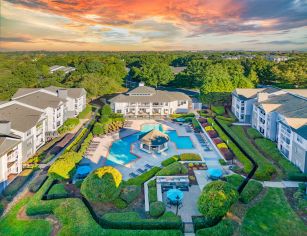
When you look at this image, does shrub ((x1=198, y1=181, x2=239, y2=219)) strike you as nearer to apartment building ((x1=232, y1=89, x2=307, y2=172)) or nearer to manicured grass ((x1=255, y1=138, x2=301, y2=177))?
manicured grass ((x1=255, y1=138, x2=301, y2=177))

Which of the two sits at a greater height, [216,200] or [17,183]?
[216,200]

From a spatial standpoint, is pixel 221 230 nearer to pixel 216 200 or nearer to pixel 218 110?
pixel 216 200

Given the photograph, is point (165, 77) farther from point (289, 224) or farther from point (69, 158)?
point (289, 224)

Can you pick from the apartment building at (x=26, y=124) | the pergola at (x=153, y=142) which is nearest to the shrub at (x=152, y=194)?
the pergola at (x=153, y=142)

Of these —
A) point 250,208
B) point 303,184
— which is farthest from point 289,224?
point 303,184

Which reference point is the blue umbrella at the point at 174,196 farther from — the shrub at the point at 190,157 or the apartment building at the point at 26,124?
the apartment building at the point at 26,124

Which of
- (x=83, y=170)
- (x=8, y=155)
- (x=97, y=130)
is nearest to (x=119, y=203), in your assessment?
(x=83, y=170)

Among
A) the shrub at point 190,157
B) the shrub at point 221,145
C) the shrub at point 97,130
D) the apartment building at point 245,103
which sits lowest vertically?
the shrub at point 190,157
